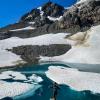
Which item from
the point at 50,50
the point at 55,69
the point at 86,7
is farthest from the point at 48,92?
the point at 86,7

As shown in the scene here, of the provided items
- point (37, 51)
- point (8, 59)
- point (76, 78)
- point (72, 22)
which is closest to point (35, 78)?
point (76, 78)

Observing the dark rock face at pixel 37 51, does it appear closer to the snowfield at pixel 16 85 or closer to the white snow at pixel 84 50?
the white snow at pixel 84 50

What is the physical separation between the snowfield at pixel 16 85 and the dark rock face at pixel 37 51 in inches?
862

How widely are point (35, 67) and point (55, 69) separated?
815 cm

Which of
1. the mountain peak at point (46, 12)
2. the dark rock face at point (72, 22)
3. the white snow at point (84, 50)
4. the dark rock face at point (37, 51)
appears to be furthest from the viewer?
the mountain peak at point (46, 12)

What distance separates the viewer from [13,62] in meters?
76.5

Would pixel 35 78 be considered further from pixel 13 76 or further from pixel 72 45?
pixel 72 45

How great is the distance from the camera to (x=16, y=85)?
49375mm

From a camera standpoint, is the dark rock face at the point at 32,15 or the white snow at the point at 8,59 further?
the dark rock face at the point at 32,15

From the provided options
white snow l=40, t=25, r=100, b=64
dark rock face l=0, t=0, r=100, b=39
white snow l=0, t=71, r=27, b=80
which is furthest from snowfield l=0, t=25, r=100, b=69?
white snow l=0, t=71, r=27, b=80

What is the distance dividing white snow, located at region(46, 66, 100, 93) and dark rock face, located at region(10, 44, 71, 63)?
21.9 metres

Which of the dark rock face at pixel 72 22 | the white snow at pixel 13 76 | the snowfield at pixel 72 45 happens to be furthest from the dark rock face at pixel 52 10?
the white snow at pixel 13 76

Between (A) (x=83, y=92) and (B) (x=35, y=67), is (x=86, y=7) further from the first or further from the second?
(A) (x=83, y=92)

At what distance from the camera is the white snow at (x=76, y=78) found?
1861 inches
